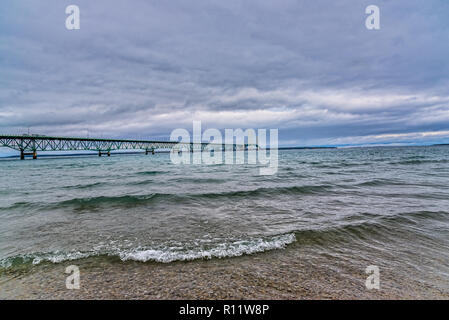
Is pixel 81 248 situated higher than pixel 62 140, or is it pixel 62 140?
pixel 62 140

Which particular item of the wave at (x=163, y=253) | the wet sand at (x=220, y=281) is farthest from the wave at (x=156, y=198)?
the wet sand at (x=220, y=281)

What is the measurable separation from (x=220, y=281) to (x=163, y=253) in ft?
5.40

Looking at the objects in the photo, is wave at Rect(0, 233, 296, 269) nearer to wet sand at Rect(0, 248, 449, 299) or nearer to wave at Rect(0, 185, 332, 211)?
wet sand at Rect(0, 248, 449, 299)

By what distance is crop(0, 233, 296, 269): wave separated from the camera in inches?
173

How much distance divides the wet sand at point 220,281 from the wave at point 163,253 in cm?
18

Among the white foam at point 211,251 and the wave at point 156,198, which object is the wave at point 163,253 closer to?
the white foam at point 211,251

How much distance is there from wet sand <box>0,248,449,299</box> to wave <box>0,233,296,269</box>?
7.2 inches

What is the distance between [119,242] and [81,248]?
0.80 meters

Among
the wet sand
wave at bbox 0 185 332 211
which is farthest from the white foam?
wave at bbox 0 185 332 211

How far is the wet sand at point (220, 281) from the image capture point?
3.19 m
